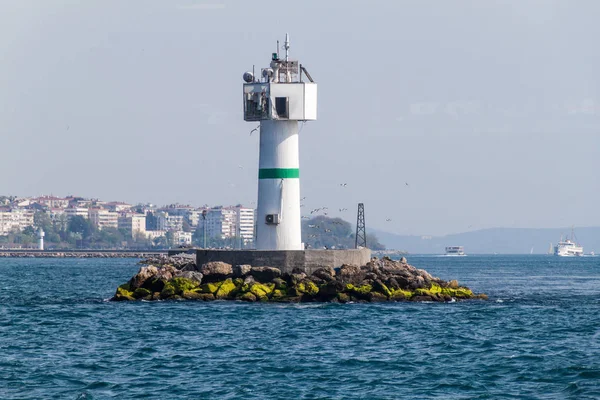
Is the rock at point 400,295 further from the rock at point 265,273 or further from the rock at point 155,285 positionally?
the rock at point 155,285

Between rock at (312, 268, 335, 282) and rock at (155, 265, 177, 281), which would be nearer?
rock at (312, 268, 335, 282)

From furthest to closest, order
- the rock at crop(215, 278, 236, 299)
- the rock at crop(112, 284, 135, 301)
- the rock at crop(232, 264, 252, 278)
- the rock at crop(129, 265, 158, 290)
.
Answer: the rock at crop(129, 265, 158, 290)
the rock at crop(112, 284, 135, 301)
the rock at crop(232, 264, 252, 278)
the rock at crop(215, 278, 236, 299)

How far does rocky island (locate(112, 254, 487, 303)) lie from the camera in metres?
40.2

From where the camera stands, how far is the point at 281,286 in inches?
1606

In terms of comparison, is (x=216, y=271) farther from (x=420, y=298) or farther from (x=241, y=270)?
(x=420, y=298)

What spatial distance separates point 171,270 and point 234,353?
19384 millimetres

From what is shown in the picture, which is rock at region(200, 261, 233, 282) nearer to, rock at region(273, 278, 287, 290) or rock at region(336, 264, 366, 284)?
rock at region(273, 278, 287, 290)

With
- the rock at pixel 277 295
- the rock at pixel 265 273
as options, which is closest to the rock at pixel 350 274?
the rock at pixel 265 273

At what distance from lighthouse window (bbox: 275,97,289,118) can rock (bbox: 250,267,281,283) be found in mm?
6269

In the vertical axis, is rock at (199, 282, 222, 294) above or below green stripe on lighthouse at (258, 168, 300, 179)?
below

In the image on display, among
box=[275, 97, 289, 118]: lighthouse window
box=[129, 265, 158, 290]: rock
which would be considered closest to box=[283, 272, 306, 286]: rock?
box=[129, 265, 158, 290]: rock

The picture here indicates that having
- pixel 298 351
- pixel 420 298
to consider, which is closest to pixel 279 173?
pixel 420 298

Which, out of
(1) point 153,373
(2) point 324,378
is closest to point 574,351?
(2) point 324,378

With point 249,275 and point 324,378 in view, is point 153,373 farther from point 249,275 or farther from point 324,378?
point 249,275
